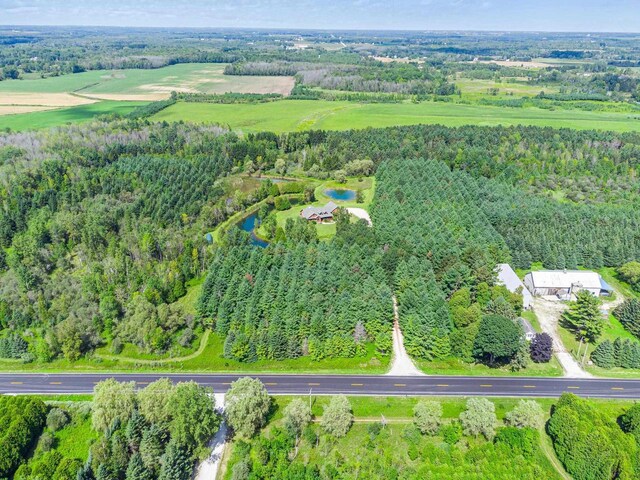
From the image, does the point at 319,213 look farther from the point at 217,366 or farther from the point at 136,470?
the point at 136,470

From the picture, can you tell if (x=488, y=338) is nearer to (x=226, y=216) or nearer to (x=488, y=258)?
(x=488, y=258)

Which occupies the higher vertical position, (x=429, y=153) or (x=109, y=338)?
(x=429, y=153)

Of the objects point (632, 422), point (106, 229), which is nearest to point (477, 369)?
point (632, 422)

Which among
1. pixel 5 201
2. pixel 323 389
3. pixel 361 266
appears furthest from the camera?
pixel 5 201

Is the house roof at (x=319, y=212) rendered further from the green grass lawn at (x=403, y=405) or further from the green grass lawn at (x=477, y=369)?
the green grass lawn at (x=403, y=405)

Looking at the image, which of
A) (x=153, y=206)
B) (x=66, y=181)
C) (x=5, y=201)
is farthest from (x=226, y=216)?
(x=5, y=201)

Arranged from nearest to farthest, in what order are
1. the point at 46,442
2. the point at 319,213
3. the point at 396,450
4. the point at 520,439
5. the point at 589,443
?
the point at 589,443, the point at 520,439, the point at 396,450, the point at 46,442, the point at 319,213
